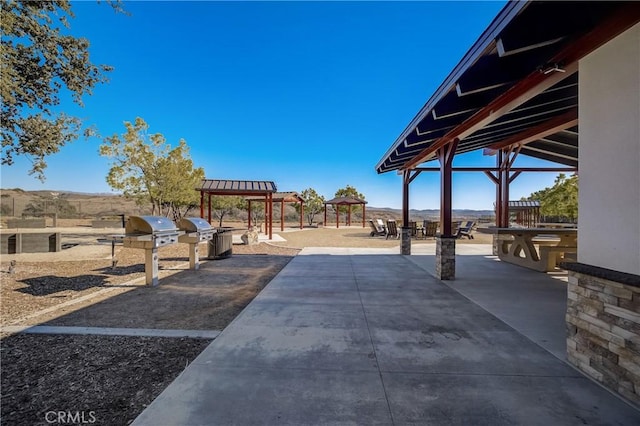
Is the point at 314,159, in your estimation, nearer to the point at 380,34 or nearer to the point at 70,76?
the point at 380,34

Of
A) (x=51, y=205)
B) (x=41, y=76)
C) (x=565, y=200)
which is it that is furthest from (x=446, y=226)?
(x=51, y=205)

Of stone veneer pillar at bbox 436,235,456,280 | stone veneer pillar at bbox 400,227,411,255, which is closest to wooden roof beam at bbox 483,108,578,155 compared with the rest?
stone veneer pillar at bbox 436,235,456,280

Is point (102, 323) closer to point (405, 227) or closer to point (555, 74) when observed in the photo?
point (555, 74)

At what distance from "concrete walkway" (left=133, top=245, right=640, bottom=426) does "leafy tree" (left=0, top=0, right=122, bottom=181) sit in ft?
21.1

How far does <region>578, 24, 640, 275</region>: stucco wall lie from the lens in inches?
87.1

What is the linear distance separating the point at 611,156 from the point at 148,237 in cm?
679

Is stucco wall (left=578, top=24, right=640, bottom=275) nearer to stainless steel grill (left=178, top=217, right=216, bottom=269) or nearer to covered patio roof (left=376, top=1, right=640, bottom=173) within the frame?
covered patio roof (left=376, top=1, right=640, bottom=173)

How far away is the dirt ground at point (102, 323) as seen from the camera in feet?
7.52

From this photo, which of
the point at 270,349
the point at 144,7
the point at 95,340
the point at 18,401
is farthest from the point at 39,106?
the point at 270,349

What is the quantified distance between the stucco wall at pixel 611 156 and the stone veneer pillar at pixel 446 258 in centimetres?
374

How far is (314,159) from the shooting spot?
36.3 metres

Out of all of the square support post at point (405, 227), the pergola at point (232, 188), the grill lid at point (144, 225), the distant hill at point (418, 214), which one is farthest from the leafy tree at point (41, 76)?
the distant hill at point (418, 214)

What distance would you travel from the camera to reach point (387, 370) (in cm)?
261

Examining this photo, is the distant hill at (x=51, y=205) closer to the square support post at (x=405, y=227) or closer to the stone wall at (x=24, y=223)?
the stone wall at (x=24, y=223)
